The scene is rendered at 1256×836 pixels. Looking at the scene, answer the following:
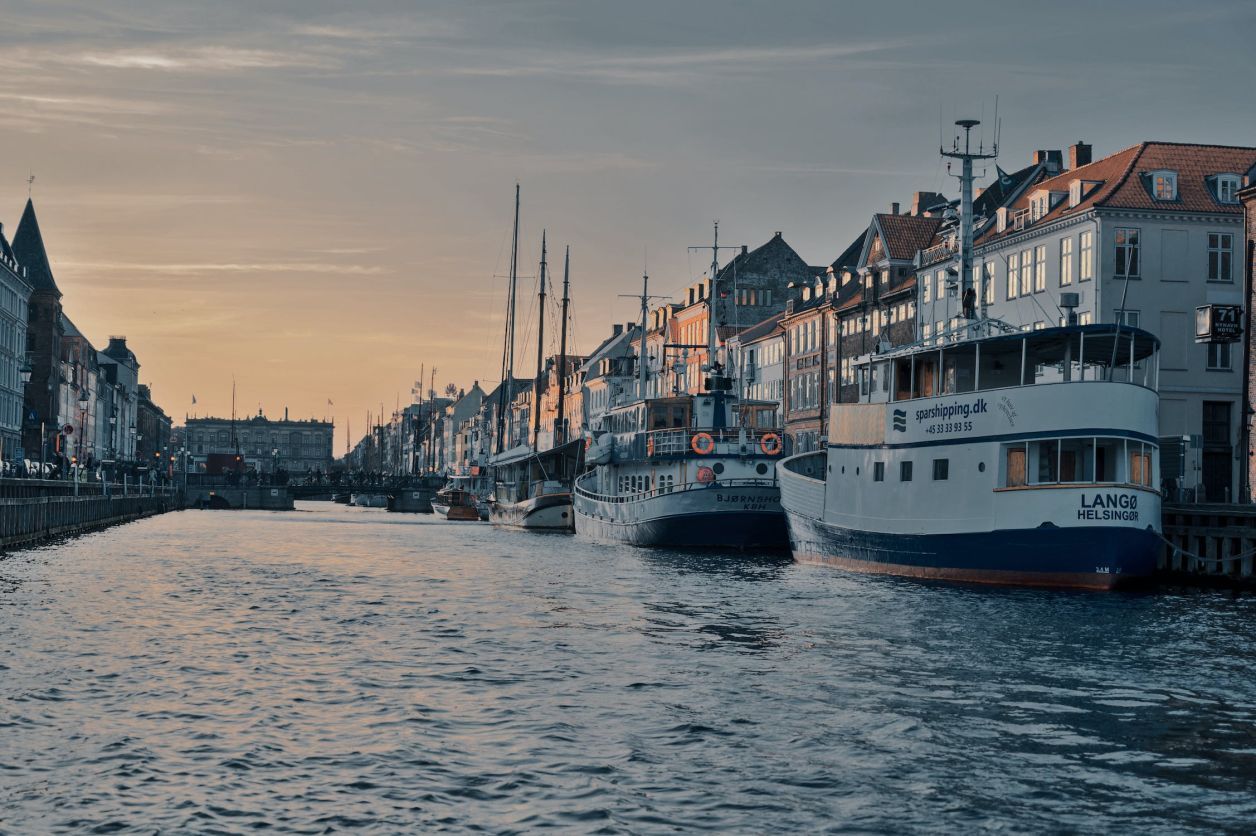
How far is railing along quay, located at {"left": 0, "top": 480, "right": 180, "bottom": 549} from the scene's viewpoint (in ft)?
197

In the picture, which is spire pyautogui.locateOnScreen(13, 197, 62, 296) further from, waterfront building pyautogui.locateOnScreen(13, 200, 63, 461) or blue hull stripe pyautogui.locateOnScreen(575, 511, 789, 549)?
blue hull stripe pyautogui.locateOnScreen(575, 511, 789, 549)

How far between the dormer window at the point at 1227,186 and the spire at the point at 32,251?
116 metres

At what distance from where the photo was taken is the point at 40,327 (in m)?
148

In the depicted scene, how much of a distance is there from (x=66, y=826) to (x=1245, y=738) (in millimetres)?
13186

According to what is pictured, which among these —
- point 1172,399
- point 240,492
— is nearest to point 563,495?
point 1172,399

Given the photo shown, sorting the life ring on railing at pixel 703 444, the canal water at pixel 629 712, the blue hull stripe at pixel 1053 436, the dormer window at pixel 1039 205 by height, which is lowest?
the canal water at pixel 629 712

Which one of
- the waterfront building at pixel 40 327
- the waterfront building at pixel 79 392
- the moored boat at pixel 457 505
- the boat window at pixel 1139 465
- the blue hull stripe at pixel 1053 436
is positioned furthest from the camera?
the waterfront building at pixel 79 392

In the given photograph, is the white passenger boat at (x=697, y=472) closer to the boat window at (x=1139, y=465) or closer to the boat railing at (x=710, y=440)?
the boat railing at (x=710, y=440)

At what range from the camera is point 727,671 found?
2362 cm

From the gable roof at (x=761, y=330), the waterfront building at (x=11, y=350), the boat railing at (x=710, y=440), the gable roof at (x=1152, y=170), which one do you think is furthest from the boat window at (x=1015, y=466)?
the waterfront building at (x=11, y=350)

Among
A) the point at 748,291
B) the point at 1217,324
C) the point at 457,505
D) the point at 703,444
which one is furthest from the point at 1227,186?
the point at 457,505

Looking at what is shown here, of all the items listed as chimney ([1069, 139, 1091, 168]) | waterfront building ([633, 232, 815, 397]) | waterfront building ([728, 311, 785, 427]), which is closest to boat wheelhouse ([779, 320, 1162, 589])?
chimney ([1069, 139, 1091, 168])

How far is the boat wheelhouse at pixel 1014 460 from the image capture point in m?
37.4

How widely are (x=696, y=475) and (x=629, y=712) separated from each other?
42521 millimetres
